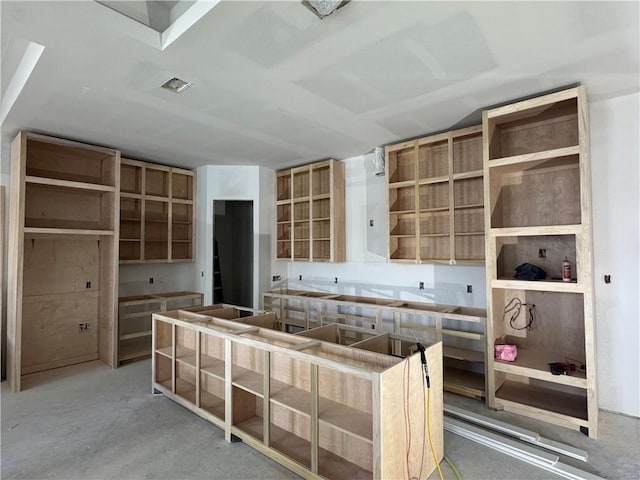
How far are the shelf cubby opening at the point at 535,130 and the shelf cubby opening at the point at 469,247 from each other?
0.94 metres

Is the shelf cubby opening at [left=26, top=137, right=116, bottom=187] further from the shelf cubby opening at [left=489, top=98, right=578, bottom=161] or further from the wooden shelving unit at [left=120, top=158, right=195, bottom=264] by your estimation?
the shelf cubby opening at [left=489, top=98, right=578, bottom=161]

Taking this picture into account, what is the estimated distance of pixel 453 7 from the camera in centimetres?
189

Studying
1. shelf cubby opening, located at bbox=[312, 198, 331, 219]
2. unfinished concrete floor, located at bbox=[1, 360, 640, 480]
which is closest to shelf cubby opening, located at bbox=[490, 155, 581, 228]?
unfinished concrete floor, located at bbox=[1, 360, 640, 480]

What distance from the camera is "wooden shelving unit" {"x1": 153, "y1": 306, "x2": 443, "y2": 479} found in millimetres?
1927

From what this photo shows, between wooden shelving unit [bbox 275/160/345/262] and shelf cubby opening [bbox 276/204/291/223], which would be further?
shelf cubby opening [bbox 276/204/291/223]

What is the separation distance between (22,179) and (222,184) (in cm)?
247

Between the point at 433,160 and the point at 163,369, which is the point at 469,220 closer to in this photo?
the point at 433,160

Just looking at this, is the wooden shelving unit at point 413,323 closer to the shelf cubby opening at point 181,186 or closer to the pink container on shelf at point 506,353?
the pink container on shelf at point 506,353

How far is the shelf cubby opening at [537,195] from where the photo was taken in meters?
3.17

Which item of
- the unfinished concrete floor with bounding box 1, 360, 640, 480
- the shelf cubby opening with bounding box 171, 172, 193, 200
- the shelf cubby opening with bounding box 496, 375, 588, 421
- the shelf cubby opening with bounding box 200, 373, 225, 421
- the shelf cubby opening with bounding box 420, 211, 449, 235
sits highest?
the shelf cubby opening with bounding box 171, 172, 193, 200

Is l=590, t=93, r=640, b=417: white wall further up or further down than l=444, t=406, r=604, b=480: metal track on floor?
further up

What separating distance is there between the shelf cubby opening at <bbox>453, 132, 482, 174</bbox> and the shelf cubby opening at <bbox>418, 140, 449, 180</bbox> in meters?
0.13

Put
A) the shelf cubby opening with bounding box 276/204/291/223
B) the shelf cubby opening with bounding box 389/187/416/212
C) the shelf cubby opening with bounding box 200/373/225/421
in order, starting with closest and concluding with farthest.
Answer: the shelf cubby opening with bounding box 200/373/225/421 → the shelf cubby opening with bounding box 389/187/416/212 → the shelf cubby opening with bounding box 276/204/291/223

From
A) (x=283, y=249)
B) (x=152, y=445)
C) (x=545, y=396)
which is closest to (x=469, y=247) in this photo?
(x=545, y=396)
